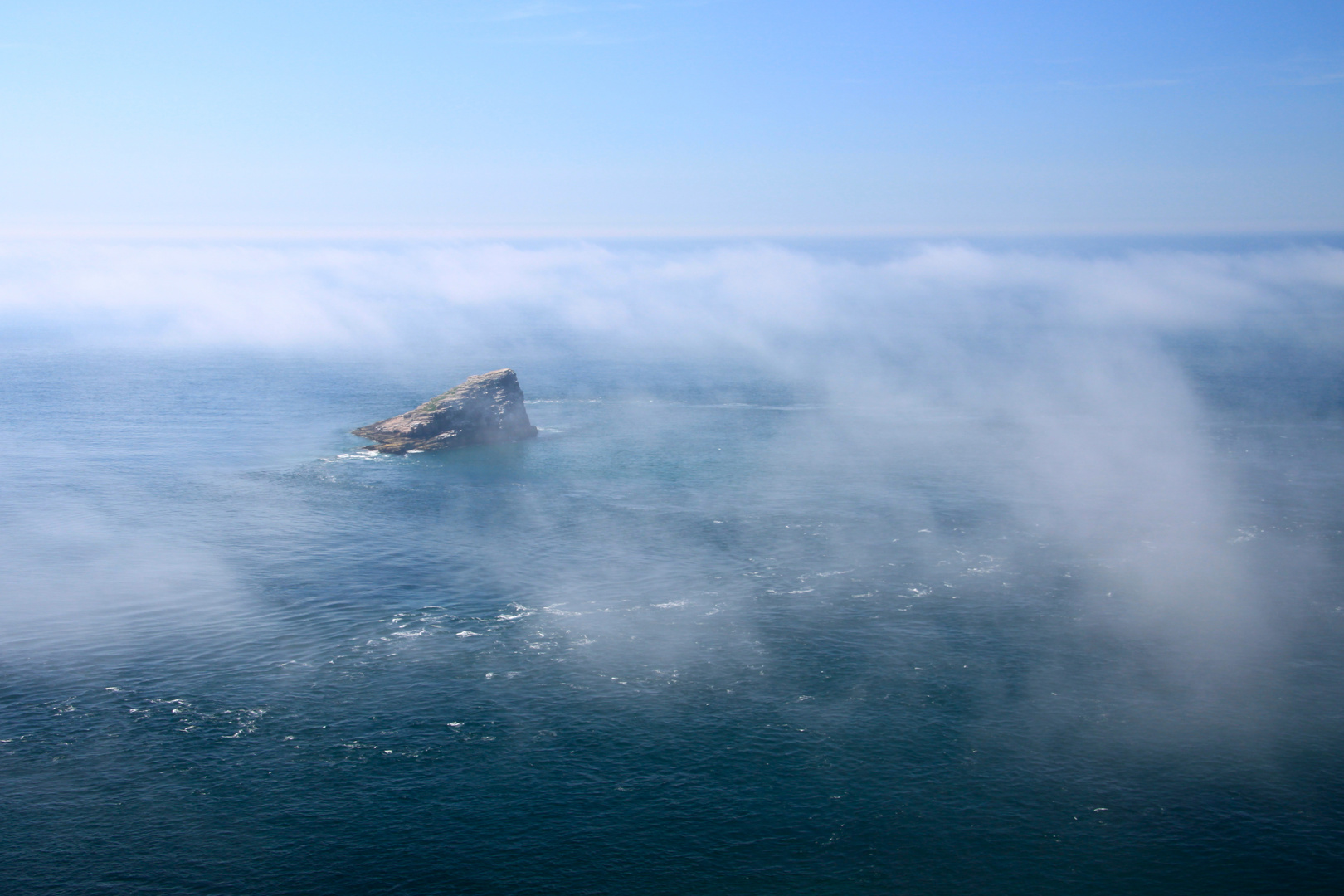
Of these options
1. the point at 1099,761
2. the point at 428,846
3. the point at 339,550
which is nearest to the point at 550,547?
the point at 339,550

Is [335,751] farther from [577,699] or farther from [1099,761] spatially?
[1099,761]

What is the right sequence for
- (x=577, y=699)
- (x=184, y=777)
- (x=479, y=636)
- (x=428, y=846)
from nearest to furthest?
(x=428, y=846)
(x=184, y=777)
(x=577, y=699)
(x=479, y=636)

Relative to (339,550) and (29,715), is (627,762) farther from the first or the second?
(339,550)

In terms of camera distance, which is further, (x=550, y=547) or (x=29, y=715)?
(x=550, y=547)

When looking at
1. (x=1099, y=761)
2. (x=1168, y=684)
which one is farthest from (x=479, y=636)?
(x=1168, y=684)

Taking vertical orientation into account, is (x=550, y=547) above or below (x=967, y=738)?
above

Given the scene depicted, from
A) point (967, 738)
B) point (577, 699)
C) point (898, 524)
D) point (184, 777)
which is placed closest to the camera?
point (184, 777)

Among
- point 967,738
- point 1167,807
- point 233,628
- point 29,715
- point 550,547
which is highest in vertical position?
point 550,547
